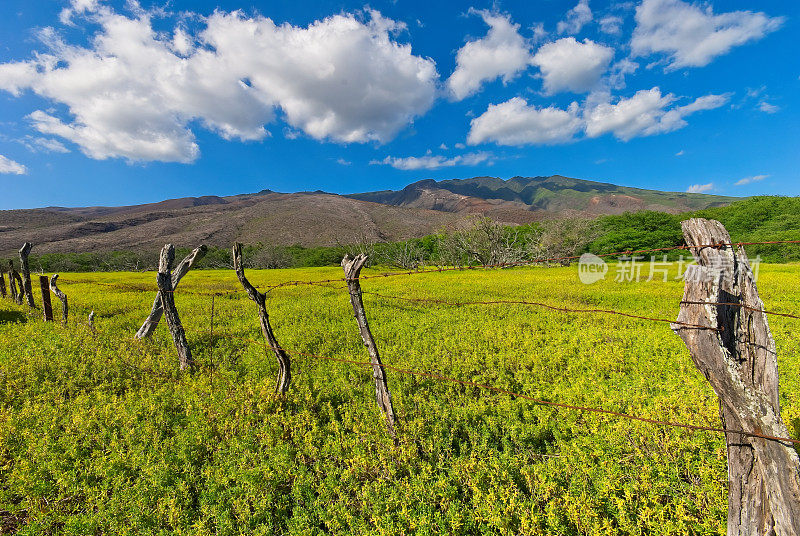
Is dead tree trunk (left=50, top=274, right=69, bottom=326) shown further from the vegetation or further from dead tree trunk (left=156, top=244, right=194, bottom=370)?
the vegetation

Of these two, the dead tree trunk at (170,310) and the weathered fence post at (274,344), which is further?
the dead tree trunk at (170,310)

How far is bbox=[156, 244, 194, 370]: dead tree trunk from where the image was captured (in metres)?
7.34

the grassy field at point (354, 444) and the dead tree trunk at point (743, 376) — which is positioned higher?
the dead tree trunk at point (743, 376)

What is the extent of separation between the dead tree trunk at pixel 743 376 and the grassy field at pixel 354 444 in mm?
1024

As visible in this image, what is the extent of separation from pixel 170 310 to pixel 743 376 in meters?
9.71

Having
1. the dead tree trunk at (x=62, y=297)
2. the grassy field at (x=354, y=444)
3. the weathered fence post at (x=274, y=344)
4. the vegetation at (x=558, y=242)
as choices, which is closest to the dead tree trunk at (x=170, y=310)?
the grassy field at (x=354, y=444)

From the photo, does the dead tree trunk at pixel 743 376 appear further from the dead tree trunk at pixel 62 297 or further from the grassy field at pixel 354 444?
the dead tree trunk at pixel 62 297

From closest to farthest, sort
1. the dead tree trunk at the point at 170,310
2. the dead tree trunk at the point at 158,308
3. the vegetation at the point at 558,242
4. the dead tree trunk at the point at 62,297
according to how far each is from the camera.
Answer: the dead tree trunk at the point at 170,310, the dead tree trunk at the point at 158,308, the dead tree trunk at the point at 62,297, the vegetation at the point at 558,242

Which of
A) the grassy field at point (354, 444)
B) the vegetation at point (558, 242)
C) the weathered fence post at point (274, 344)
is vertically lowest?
the grassy field at point (354, 444)

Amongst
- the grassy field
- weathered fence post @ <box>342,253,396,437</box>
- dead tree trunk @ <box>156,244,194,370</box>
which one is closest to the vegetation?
dead tree trunk @ <box>156,244,194,370</box>

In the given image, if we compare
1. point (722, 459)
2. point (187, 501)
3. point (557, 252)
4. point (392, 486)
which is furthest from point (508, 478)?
point (557, 252)

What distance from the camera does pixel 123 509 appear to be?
3.39m

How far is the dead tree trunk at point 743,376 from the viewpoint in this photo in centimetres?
213

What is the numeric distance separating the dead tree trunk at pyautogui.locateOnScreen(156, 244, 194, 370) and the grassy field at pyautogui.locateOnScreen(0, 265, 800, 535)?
1.59 ft
